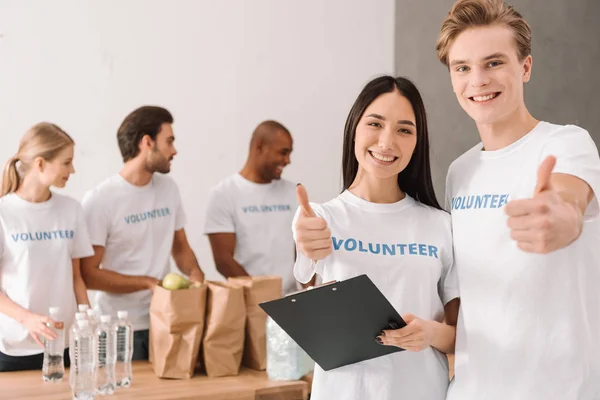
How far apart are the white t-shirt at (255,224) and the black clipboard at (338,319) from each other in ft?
7.68

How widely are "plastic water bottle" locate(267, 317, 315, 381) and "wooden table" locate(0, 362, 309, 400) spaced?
35mm

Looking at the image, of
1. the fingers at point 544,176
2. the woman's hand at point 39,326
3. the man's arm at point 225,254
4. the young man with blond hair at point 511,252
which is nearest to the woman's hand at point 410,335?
the young man with blond hair at point 511,252

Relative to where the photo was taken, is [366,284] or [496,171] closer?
[366,284]

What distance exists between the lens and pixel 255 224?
4.05 metres

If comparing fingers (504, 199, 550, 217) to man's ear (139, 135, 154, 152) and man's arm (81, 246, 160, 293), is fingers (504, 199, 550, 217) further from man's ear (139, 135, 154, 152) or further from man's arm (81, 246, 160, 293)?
man's ear (139, 135, 154, 152)

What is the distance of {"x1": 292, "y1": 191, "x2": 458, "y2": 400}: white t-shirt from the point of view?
1704mm

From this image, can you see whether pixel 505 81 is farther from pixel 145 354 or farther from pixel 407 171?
pixel 145 354

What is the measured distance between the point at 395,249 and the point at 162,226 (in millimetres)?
2055

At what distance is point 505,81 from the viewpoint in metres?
1.63

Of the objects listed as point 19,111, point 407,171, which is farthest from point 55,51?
point 407,171

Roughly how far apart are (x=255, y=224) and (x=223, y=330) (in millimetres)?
1320

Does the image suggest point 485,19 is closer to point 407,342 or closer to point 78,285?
point 407,342

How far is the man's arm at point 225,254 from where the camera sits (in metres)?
3.94

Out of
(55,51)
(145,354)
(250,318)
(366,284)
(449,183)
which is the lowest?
(145,354)
